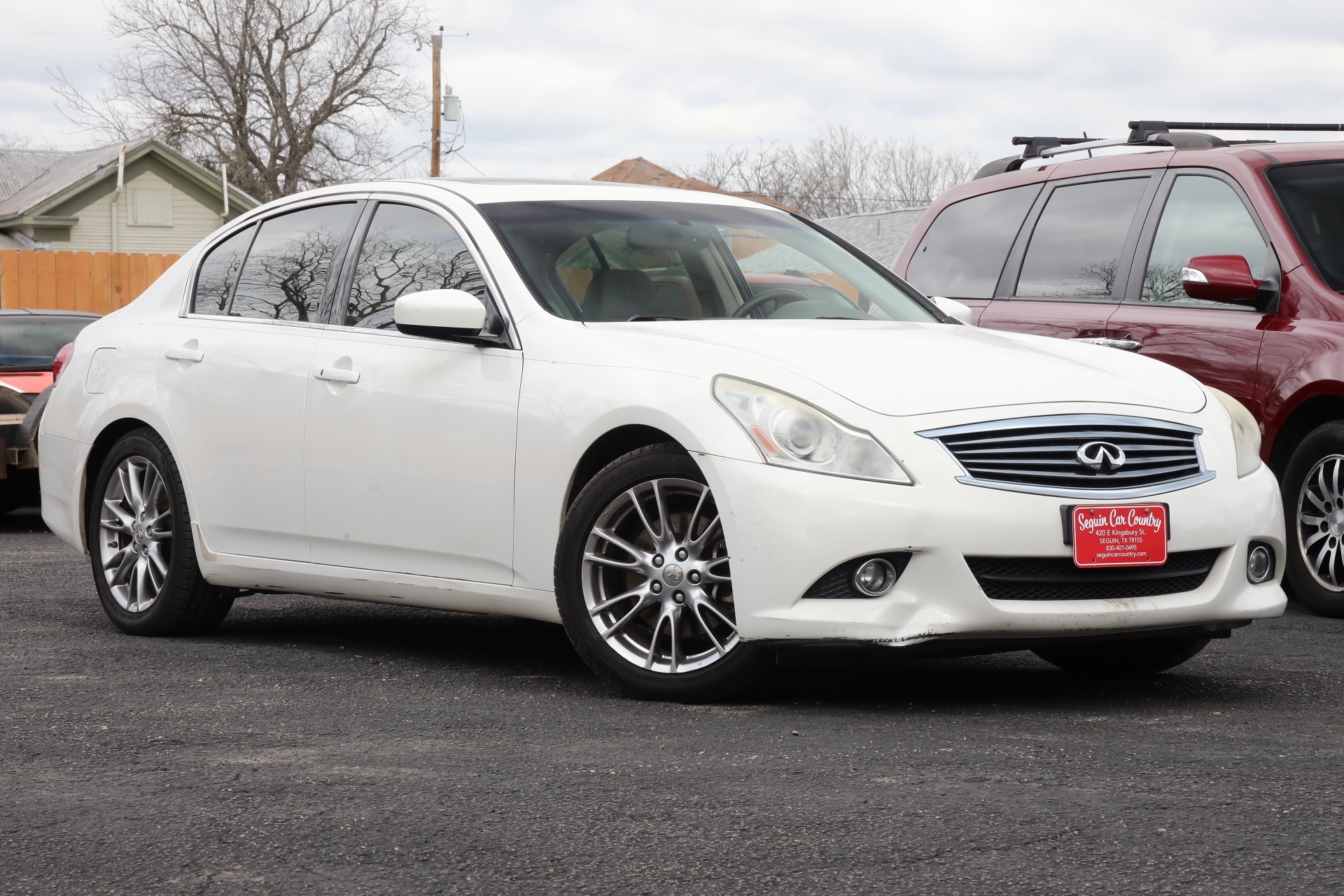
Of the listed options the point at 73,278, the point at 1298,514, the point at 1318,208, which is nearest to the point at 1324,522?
the point at 1298,514

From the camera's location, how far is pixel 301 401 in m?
6.28

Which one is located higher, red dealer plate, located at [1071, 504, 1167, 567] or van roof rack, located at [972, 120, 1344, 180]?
van roof rack, located at [972, 120, 1344, 180]

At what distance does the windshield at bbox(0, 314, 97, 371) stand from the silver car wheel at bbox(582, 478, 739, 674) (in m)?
9.12

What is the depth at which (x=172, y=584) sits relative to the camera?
6844mm

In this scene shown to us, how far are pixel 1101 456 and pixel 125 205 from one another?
158ft

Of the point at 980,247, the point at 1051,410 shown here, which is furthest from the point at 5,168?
the point at 1051,410

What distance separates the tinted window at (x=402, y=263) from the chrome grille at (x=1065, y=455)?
6.13ft

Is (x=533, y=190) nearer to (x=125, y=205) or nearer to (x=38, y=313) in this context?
(x=38, y=313)

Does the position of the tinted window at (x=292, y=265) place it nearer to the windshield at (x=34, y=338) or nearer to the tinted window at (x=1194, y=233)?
the tinted window at (x=1194, y=233)

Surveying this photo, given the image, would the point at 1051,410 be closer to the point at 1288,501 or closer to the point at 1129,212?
the point at 1288,501

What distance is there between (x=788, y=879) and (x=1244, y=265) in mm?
4856

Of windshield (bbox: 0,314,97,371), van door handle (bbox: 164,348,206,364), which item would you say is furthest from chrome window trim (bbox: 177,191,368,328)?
windshield (bbox: 0,314,97,371)

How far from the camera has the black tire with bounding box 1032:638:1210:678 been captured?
18.6ft

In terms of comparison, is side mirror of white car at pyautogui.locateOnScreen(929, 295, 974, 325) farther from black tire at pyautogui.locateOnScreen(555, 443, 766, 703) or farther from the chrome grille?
black tire at pyautogui.locateOnScreen(555, 443, 766, 703)
